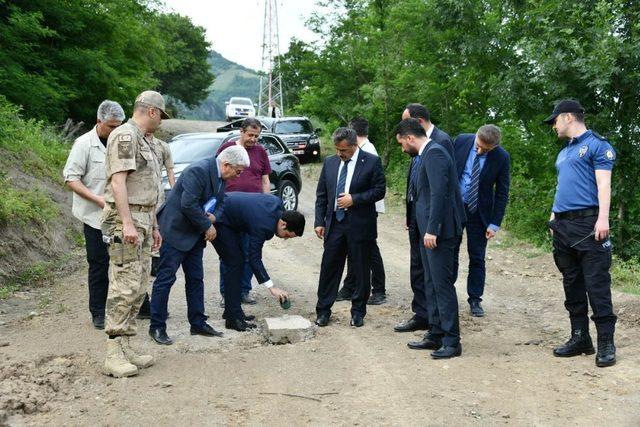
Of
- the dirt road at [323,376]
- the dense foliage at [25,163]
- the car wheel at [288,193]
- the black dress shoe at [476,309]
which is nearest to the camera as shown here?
the dirt road at [323,376]

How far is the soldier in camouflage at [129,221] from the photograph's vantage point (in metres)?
5.01

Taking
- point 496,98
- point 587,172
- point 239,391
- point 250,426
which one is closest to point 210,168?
point 239,391

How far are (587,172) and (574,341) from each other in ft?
4.70

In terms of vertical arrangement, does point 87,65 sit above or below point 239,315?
above

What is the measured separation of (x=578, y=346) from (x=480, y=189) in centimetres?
191

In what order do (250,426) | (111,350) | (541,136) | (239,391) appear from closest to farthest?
1. (250,426)
2. (239,391)
3. (111,350)
4. (541,136)

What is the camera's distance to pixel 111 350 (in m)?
5.15

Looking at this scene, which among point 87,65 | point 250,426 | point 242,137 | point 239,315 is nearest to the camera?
point 250,426

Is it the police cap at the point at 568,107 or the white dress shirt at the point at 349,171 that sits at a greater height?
the police cap at the point at 568,107

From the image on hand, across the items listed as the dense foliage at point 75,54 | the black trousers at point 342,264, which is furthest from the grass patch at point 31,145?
the black trousers at point 342,264

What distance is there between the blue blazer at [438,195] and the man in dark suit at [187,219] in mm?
1548

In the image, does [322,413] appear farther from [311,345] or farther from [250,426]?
[311,345]

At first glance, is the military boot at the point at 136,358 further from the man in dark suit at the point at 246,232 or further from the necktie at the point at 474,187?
the necktie at the point at 474,187

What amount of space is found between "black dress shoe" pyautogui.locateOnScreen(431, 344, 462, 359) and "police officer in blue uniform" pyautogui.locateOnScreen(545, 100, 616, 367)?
2.82 feet
